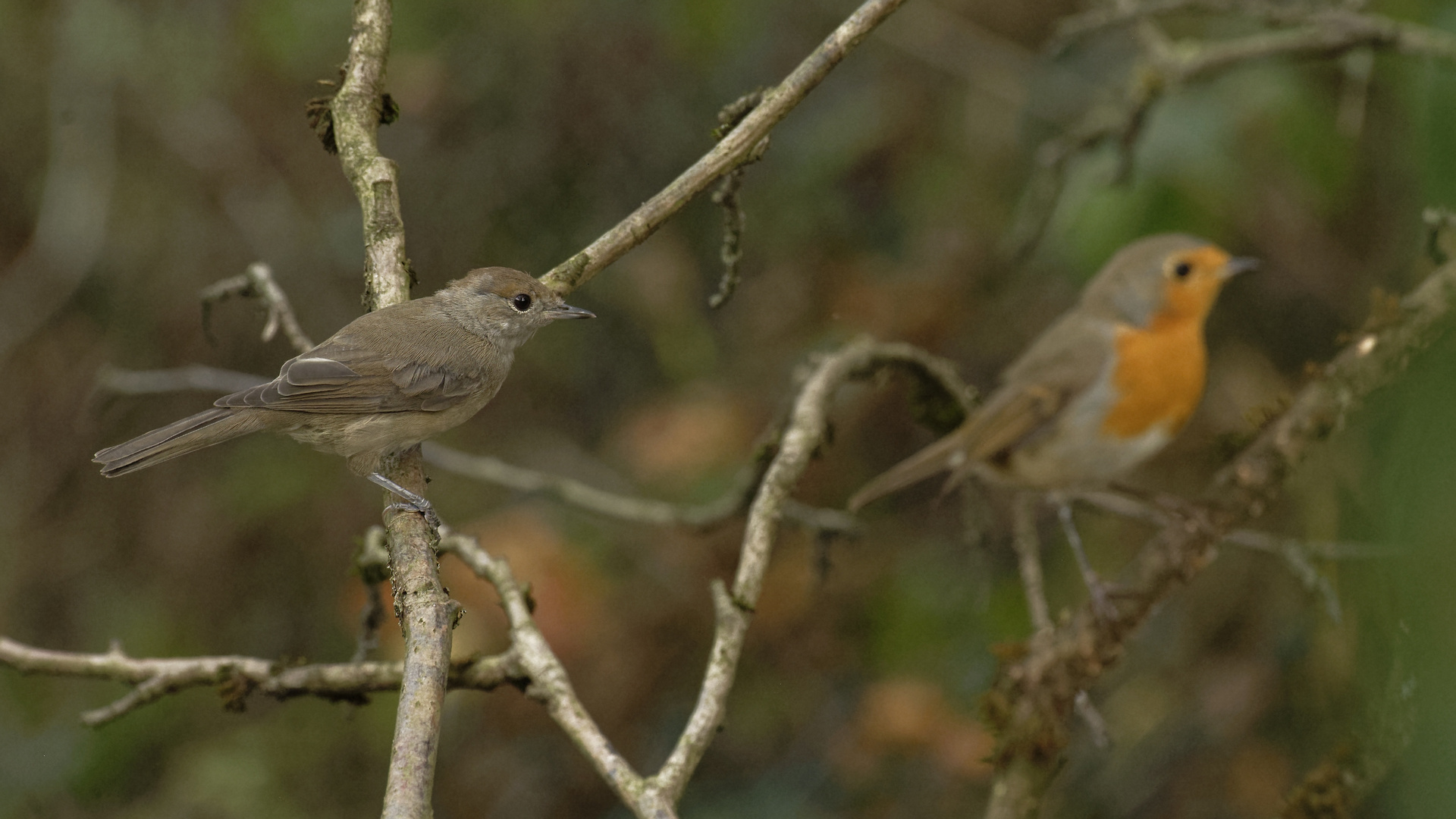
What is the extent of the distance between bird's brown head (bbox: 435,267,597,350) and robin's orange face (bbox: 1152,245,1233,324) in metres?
1.75

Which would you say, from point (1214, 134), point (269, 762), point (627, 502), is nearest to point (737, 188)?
point (627, 502)

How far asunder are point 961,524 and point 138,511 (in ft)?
14.5

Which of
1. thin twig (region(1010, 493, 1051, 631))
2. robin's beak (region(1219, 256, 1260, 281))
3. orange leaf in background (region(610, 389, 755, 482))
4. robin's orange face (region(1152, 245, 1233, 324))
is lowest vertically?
thin twig (region(1010, 493, 1051, 631))

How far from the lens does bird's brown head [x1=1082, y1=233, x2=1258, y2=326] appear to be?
3658mm

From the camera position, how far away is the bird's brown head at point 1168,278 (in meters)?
3.66

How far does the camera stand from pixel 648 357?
21.5ft

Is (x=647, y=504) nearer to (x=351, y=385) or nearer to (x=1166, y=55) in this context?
(x=351, y=385)

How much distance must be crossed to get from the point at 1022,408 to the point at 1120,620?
0.95m

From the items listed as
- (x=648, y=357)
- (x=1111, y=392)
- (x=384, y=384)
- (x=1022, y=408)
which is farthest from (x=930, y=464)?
(x=648, y=357)

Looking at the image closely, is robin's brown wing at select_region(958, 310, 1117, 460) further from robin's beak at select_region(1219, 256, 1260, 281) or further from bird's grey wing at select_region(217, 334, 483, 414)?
bird's grey wing at select_region(217, 334, 483, 414)

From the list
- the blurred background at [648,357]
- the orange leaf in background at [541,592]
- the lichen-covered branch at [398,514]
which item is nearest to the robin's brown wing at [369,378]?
the lichen-covered branch at [398,514]

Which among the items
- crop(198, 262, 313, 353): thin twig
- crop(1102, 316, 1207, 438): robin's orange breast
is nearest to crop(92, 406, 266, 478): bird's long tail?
crop(198, 262, 313, 353): thin twig

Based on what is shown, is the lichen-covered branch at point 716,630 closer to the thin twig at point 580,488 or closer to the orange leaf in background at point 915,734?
the thin twig at point 580,488

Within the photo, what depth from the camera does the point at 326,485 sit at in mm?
6266
